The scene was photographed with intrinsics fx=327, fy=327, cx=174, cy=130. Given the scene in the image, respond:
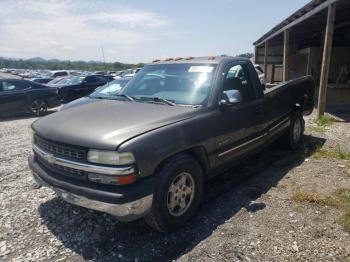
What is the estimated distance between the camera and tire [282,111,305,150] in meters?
6.22

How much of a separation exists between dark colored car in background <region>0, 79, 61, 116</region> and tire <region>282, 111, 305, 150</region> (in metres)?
10.0

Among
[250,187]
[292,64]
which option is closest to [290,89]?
[250,187]

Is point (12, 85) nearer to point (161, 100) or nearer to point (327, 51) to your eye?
point (161, 100)

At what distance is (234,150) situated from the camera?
168 inches

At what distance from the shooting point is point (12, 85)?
40.5ft

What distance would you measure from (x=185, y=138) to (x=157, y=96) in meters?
0.99

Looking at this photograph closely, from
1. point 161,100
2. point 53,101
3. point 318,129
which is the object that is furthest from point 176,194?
point 53,101

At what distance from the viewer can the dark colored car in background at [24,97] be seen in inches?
475

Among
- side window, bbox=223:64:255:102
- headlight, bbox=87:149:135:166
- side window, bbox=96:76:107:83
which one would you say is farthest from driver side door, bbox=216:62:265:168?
side window, bbox=96:76:107:83

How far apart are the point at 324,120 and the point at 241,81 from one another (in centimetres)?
554

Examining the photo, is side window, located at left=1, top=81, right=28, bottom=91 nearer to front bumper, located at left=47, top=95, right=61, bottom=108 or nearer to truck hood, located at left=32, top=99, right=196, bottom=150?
front bumper, located at left=47, top=95, right=61, bottom=108

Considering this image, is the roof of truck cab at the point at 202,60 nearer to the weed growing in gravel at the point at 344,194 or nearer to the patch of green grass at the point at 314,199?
the patch of green grass at the point at 314,199

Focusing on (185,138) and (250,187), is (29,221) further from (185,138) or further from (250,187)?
(250,187)

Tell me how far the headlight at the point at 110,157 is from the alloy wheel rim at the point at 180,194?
0.64 meters
